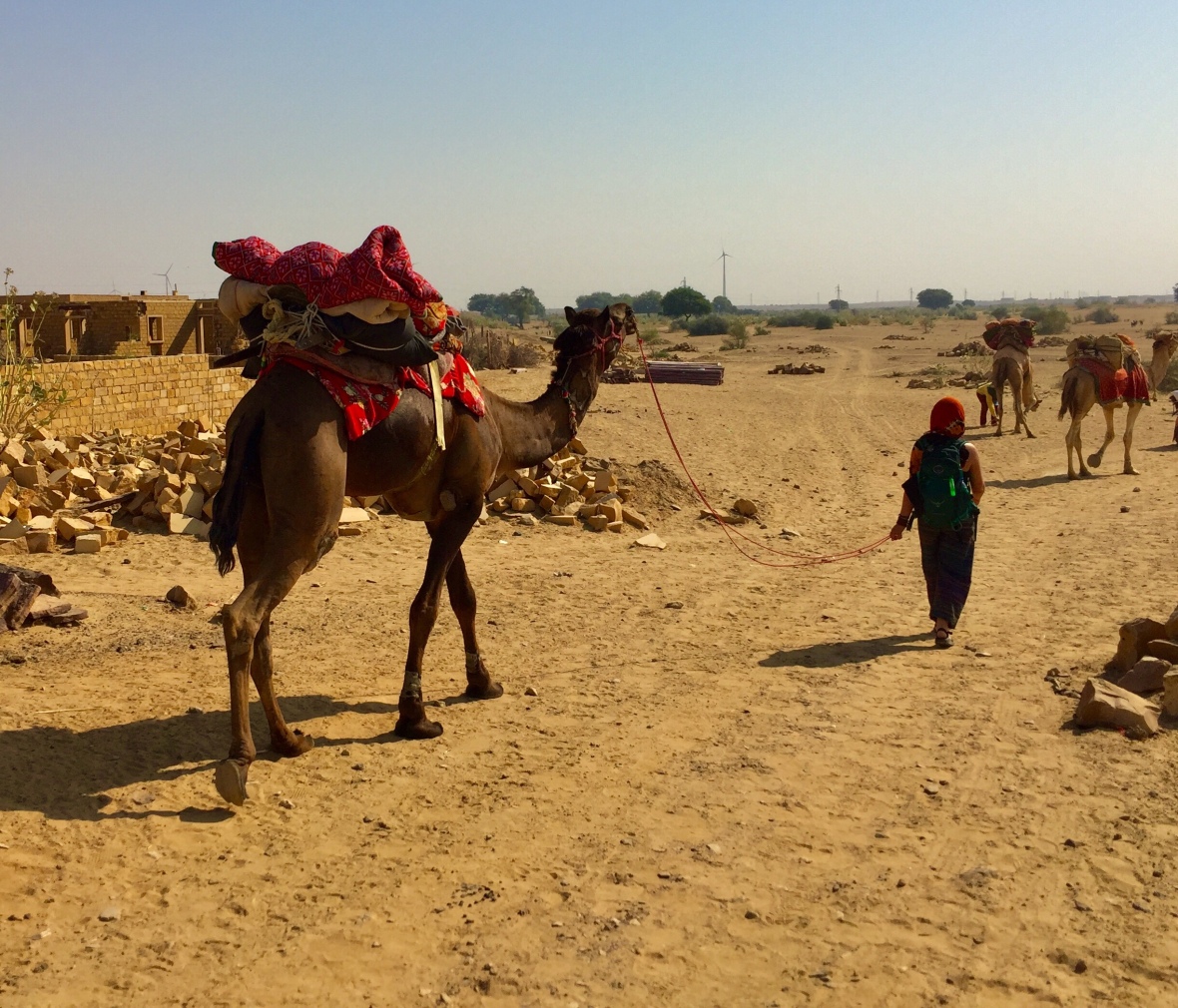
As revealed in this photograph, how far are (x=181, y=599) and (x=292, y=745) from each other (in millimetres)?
3468

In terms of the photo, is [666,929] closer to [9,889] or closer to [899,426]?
[9,889]

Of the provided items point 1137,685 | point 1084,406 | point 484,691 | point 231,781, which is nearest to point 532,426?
point 484,691

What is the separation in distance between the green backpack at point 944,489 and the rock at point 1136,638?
137 cm

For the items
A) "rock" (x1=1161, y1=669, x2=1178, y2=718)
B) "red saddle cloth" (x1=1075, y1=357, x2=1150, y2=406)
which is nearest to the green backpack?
"rock" (x1=1161, y1=669, x2=1178, y2=718)

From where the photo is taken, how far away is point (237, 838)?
5.28 m

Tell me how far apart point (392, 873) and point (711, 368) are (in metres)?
28.6

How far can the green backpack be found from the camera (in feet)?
27.5

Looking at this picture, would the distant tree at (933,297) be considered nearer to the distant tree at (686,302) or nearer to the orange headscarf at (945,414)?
the distant tree at (686,302)

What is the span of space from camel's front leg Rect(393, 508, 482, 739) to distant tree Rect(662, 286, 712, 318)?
288 feet

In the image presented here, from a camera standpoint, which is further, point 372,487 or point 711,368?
point 711,368

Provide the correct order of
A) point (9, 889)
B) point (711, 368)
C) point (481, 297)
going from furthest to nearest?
point (481, 297) < point (711, 368) < point (9, 889)

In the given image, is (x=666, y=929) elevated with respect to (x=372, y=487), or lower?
lower

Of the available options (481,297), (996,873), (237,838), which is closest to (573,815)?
(237,838)

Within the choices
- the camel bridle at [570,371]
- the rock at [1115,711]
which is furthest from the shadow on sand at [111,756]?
the rock at [1115,711]
